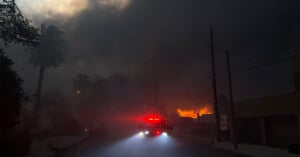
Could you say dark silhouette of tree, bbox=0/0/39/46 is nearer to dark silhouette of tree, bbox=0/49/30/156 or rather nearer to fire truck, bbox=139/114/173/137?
dark silhouette of tree, bbox=0/49/30/156

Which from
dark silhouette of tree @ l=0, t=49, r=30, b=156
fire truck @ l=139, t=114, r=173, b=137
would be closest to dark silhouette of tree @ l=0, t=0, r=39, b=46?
dark silhouette of tree @ l=0, t=49, r=30, b=156

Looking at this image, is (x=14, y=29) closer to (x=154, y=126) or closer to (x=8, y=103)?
(x=8, y=103)

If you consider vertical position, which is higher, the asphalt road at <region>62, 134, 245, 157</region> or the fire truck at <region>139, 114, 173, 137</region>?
the fire truck at <region>139, 114, 173, 137</region>

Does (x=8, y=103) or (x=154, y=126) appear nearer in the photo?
(x=8, y=103)

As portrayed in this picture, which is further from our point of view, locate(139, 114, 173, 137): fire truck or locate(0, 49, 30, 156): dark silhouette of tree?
locate(139, 114, 173, 137): fire truck

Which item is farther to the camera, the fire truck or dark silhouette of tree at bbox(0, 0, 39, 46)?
the fire truck

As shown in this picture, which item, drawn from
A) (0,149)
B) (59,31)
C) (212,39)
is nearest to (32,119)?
(59,31)

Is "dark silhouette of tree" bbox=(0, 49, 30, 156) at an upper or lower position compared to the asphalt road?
upper

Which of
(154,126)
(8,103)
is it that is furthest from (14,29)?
(154,126)

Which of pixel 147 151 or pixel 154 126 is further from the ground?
pixel 154 126

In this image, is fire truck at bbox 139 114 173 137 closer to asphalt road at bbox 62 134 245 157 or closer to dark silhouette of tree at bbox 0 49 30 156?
asphalt road at bbox 62 134 245 157

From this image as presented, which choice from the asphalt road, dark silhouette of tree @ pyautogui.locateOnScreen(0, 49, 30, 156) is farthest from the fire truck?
dark silhouette of tree @ pyautogui.locateOnScreen(0, 49, 30, 156)

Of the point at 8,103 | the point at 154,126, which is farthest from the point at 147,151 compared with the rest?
the point at 154,126

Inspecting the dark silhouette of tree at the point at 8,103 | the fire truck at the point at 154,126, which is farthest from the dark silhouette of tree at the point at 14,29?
the fire truck at the point at 154,126
